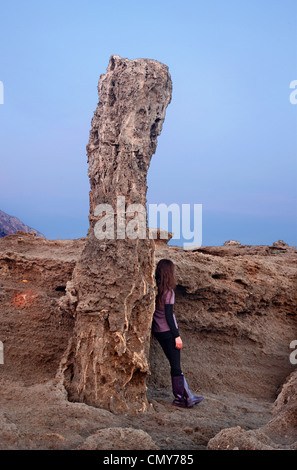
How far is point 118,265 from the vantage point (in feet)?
18.3

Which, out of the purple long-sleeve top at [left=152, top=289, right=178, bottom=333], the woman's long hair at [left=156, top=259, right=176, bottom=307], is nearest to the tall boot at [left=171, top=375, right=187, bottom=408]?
the purple long-sleeve top at [left=152, top=289, right=178, bottom=333]

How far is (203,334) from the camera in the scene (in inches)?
308

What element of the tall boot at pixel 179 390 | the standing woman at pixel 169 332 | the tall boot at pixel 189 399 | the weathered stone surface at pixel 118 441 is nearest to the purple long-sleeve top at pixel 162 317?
the standing woman at pixel 169 332

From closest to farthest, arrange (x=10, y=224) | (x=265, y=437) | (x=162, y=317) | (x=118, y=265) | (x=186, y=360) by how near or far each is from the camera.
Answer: (x=265, y=437) → (x=118, y=265) → (x=162, y=317) → (x=186, y=360) → (x=10, y=224)

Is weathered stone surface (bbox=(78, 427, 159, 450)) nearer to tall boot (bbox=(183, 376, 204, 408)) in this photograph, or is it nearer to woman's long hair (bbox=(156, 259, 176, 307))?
tall boot (bbox=(183, 376, 204, 408))

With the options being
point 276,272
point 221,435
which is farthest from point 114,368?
point 276,272

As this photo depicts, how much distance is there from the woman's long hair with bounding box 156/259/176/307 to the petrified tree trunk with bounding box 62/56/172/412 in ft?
1.06

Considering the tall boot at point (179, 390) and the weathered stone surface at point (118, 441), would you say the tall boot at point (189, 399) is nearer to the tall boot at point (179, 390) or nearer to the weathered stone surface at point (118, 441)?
the tall boot at point (179, 390)

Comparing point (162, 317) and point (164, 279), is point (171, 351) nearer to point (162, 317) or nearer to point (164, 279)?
point (162, 317)

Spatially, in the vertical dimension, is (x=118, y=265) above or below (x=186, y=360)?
A: above

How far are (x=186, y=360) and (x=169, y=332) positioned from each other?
167cm

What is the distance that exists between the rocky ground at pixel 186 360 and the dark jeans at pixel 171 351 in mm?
511

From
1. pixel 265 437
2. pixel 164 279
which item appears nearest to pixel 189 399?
pixel 164 279

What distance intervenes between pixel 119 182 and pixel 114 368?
276 cm
